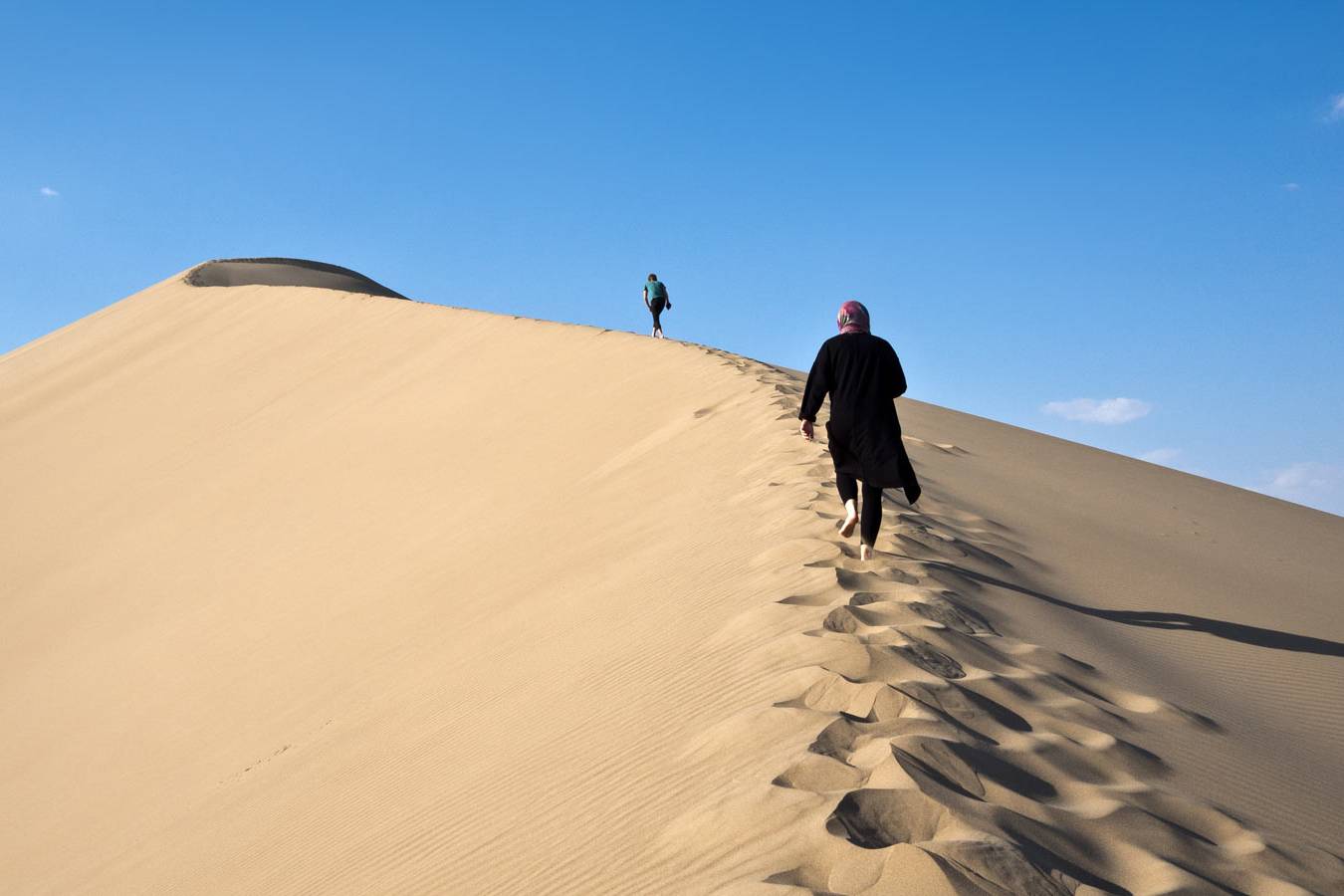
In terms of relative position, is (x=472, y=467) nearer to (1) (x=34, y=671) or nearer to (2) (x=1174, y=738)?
(1) (x=34, y=671)

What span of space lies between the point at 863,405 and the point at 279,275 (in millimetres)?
28327

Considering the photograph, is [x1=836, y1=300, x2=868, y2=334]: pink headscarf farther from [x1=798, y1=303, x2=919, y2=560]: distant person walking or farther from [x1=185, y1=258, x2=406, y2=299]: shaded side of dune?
[x1=185, y1=258, x2=406, y2=299]: shaded side of dune

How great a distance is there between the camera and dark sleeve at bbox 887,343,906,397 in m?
5.93

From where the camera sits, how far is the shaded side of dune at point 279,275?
98.3ft

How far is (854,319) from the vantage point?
20.1 ft

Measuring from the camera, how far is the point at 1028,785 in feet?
10.6

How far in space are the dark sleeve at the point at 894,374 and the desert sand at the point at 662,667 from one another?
2.85ft

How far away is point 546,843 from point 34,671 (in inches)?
323

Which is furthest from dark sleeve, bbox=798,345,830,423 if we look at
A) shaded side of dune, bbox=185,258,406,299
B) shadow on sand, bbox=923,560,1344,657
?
shaded side of dune, bbox=185,258,406,299

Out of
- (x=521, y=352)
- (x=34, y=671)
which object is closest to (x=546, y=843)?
(x=34, y=671)

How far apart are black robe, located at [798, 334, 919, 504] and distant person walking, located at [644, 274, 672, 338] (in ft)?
34.9

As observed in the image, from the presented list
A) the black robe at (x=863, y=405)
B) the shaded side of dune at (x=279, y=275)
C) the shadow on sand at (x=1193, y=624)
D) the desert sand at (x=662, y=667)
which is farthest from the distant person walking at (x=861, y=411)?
the shaded side of dune at (x=279, y=275)

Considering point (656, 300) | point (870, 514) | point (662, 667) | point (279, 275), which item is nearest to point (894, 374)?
point (870, 514)

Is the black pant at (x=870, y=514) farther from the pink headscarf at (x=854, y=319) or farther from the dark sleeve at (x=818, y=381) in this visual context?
the pink headscarf at (x=854, y=319)
